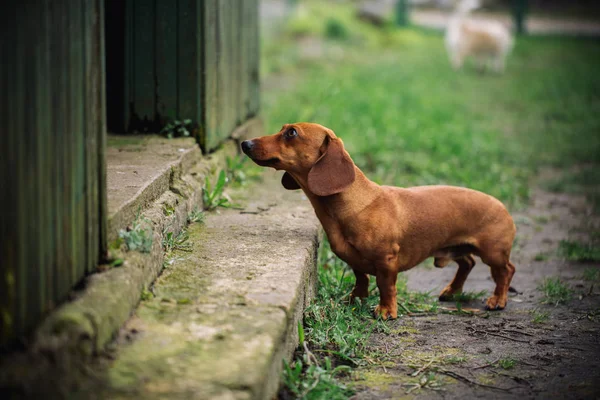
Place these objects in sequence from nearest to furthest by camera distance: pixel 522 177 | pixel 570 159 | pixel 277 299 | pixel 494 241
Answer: pixel 277 299 → pixel 494 241 → pixel 522 177 → pixel 570 159

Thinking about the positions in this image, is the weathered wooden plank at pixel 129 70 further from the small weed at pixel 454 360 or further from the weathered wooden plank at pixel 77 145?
the small weed at pixel 454 360

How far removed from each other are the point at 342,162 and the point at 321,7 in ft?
49.3

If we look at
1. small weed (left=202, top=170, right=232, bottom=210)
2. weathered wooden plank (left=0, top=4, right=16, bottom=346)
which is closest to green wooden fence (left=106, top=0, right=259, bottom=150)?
small weed (left=202, top=170, right=232, bottom=210)

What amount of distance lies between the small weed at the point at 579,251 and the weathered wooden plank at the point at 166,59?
273 cm

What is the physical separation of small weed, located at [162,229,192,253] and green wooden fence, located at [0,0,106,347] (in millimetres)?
625

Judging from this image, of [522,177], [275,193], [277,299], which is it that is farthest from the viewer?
[522,177]

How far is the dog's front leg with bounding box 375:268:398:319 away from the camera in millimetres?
3766

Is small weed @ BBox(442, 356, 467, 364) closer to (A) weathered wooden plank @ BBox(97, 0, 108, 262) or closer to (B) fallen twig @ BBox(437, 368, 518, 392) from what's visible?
(B) fallen twig @ BBox(437, 368, 518, 392)

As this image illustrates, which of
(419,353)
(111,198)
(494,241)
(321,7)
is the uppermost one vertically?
(321,7)

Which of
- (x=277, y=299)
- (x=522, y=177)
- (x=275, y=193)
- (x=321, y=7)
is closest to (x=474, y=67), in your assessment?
(x=321, y=7)

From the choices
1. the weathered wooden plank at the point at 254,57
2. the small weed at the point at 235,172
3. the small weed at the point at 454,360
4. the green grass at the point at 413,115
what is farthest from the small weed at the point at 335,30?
the small weed at the point at 454,360

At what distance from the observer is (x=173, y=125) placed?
16.0ft

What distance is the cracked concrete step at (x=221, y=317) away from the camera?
2340 mm

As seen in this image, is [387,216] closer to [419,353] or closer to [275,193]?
[419,353]
